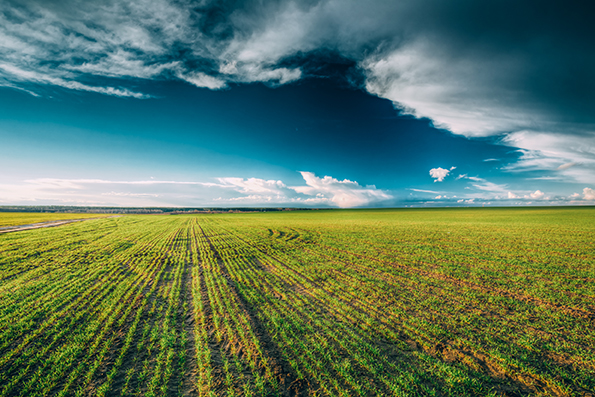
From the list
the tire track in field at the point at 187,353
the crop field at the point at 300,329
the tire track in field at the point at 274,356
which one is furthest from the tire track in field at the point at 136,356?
the tire track in field at the point at 274,356

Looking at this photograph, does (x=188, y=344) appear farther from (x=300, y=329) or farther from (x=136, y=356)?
(x=300, y=329)

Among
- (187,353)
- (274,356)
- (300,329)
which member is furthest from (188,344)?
(300,329)

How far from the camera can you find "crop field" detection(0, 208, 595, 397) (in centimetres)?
577

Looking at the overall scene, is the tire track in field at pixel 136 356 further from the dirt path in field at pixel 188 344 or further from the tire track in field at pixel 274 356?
the tire track in field at pixel 274 356

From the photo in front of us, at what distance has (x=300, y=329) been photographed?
26.9ft

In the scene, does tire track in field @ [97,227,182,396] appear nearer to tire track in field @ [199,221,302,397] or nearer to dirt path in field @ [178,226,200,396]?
dirt path in field @ [178,226,200,396]

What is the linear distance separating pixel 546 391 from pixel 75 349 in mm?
13653

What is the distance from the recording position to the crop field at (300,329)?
18.9 ft

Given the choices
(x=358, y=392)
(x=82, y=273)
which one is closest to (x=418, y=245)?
Result: (x=358, y=392)

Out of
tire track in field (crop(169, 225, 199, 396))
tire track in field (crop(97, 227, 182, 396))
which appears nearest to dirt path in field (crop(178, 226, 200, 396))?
tire track in field (crop(169, 225, 199, 396))

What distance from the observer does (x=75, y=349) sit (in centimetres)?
696

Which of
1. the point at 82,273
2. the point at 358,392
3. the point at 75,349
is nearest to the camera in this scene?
the point at 358,392

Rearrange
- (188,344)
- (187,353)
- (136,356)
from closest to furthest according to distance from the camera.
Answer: (136,356)
(187,353)
(188,344)

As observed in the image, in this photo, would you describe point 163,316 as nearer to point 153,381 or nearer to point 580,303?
point 153,381
